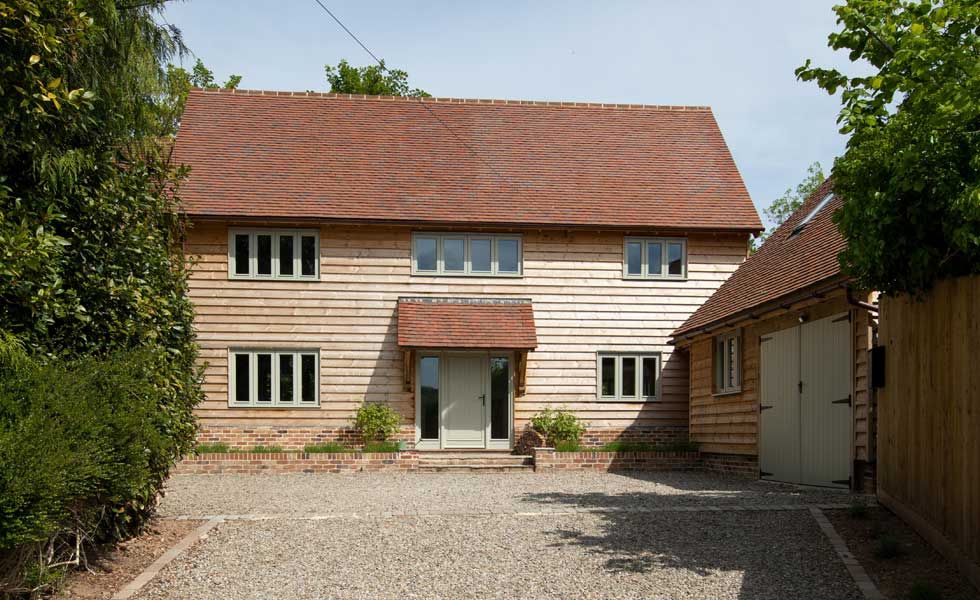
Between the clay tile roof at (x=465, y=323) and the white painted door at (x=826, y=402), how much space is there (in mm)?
6644

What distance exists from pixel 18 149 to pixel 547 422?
1388cm

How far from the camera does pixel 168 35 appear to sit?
10.6 m

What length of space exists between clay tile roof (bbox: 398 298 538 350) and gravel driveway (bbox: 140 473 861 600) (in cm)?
601

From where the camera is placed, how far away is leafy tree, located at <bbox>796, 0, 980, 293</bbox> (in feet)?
23.6

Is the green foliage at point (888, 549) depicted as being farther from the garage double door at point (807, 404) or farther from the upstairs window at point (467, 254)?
the upstairs window at point (467, 254)

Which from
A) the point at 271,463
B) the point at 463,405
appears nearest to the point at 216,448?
the point at 271,463

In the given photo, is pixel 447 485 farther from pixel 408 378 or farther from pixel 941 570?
pixel 941 570

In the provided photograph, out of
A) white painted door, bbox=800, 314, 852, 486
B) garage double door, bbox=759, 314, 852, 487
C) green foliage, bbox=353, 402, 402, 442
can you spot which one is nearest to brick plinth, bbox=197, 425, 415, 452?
green foliage, bbox=353, 402, 402, 442

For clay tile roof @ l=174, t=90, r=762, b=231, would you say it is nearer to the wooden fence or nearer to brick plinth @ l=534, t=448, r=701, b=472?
brick plinth @ l=534, t=448, r=701, b=472

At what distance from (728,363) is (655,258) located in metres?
3.86

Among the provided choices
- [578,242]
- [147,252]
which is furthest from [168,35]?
[578,242]

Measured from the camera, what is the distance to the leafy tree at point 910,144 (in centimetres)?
719

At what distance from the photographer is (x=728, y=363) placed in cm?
1794

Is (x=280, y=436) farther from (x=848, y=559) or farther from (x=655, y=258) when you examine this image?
(x=848, y=559)
